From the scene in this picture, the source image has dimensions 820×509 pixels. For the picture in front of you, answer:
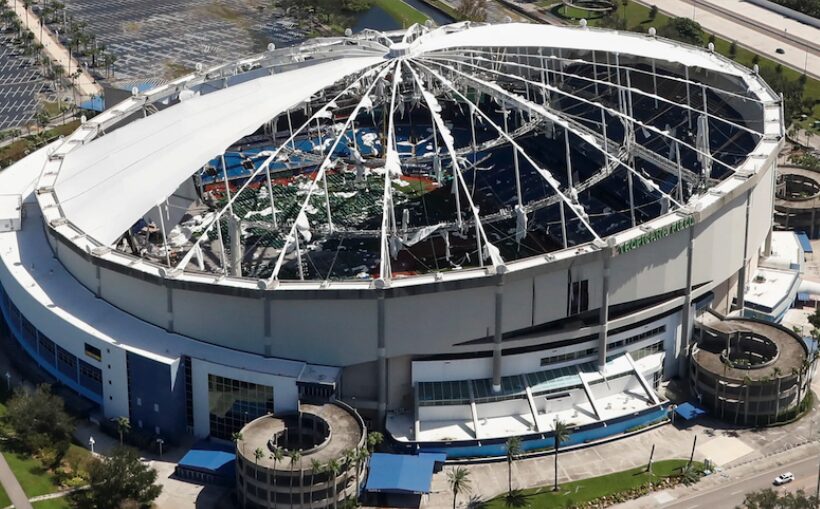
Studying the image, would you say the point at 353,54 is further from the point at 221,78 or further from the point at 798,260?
the point at 798,260

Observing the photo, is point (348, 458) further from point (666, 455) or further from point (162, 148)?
point (162, 148)

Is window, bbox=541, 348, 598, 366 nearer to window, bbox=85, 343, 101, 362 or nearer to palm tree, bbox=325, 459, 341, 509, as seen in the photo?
palm tree, bbox=325, 459, 341, 509

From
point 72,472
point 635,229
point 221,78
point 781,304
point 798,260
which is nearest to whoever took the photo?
point 72,472

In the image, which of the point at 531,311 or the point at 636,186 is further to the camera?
the point at 636,186

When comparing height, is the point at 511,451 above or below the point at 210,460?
above

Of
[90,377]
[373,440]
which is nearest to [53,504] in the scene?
[90,377]

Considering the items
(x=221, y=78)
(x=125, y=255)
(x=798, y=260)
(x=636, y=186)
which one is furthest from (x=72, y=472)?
(x=798, y=260)
